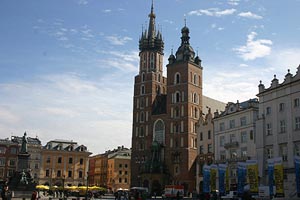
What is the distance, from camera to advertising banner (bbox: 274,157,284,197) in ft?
120

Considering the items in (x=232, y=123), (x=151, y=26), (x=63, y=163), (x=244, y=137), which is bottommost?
(x=63, y=163)

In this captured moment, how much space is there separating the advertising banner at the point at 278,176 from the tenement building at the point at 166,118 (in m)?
41.7

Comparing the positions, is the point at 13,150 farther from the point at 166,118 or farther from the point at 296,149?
the point at 296,149

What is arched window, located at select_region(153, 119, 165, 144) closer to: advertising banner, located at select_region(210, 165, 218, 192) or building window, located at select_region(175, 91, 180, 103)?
building window, located at select_region(175, 91, 180, 103)

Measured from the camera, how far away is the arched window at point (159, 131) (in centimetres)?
8787

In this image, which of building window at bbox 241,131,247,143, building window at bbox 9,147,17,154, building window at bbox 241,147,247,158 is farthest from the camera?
building window at bbox 9,147,17,154

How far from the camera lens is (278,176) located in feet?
121

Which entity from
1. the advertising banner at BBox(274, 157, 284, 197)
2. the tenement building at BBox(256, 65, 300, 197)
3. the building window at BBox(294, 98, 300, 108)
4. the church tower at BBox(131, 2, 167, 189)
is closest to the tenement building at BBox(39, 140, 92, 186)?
the church tower at BBox(131, 2, 167, 189)

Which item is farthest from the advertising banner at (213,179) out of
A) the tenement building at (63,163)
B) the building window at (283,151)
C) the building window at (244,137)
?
the tenement building at (63,163)

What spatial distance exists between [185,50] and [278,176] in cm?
5502

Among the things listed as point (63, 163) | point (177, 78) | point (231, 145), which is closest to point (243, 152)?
point (231, 145)

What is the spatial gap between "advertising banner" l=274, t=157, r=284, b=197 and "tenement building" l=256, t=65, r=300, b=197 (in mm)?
5445

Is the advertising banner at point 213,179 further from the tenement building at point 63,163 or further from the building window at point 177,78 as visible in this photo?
the tenement building at point 63,163

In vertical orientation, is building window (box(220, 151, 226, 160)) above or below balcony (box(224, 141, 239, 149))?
below
